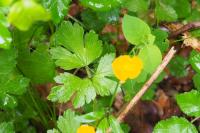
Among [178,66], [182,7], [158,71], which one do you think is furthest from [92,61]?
[178,66]

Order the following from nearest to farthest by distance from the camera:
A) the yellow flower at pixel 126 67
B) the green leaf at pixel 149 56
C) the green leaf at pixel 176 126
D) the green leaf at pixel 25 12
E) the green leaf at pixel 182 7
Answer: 1. the green leaf at pixel 25 12
2. the yellow flower at pixel 126 67
3. the green leaf at pixel 149 56
4. the green leaf at pixel 176 126
5. the green leaf at pixel 182 7

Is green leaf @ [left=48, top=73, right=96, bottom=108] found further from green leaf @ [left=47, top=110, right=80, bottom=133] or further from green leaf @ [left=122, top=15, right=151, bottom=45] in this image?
green leaf @ [left=122, top=15, right=151, bottom=45]

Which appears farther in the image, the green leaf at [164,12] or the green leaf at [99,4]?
the green leaf at [164,12]

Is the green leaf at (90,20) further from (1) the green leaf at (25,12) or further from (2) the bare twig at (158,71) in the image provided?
(1) the green leaf at (25,12)

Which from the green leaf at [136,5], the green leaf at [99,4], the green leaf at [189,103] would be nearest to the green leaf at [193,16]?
the green leaf at [136,5]

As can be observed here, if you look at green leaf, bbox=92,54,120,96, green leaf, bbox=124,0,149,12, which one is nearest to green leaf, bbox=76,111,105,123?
green leaf, bbox=92,54,120,96

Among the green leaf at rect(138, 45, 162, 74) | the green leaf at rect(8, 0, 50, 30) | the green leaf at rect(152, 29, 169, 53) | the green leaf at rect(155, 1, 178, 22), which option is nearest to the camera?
the green leaf at rect(8, 0, 50, 30)

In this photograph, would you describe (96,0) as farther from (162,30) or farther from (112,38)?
(112,38)
